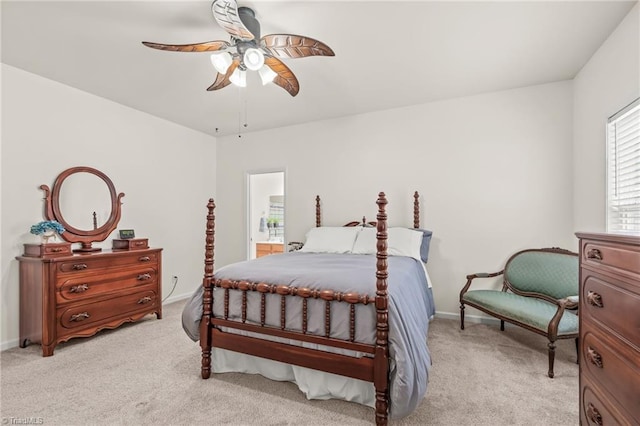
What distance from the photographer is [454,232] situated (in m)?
3.40

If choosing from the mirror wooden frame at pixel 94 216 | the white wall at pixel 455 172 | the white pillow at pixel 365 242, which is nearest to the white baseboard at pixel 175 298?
the mirror wooden frame at pixel 94 216

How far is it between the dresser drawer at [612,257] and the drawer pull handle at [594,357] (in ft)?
1.13

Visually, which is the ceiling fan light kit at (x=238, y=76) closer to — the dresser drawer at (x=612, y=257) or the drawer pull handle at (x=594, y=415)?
the dresser drawer at (x=612, y=257)

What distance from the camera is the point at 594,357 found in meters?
1.17

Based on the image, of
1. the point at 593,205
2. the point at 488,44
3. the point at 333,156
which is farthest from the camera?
the point at 333,156

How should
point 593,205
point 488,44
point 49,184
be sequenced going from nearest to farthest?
point 488,44 → point 593,205 → point 49,184

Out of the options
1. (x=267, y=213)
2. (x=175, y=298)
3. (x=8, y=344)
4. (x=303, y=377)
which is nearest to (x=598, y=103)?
(x=303, y=377)

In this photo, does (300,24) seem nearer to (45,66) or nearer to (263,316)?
(263,316)

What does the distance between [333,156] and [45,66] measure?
307cm

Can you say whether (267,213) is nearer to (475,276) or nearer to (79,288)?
(79,288)

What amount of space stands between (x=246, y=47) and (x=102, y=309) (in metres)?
2.79

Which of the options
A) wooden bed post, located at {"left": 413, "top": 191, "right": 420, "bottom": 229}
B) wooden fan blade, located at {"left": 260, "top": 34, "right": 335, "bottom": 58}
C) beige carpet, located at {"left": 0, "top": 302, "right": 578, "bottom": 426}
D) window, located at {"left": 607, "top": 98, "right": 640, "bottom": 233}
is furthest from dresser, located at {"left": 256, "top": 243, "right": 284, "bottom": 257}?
window, located at {"left": 607, "top": 98, "right": 640, "bottom": 233}

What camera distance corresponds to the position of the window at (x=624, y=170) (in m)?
2.02

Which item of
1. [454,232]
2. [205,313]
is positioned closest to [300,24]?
[205,313]
